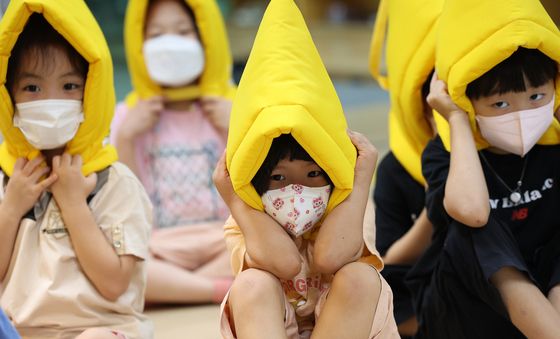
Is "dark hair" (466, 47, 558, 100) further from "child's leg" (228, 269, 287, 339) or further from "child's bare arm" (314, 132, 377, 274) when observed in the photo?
"child's leg" (228, 269, 287, 339)

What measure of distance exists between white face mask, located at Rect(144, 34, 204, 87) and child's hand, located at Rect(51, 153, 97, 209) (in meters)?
0.71

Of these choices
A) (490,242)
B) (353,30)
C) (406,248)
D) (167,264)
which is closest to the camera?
(490,242)

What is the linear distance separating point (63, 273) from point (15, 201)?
0.53 ft

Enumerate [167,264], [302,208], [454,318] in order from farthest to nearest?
[167,264]
[454,318]
[302,208]

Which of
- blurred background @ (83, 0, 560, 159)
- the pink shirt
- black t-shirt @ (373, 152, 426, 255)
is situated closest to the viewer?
black t-shirt @ (373, 152, 426, 255)

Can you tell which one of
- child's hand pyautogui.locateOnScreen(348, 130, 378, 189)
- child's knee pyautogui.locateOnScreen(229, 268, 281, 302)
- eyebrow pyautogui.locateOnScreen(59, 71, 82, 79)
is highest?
eyebrow pyautogui.locateOnScreen(59, 71, 82, 79)

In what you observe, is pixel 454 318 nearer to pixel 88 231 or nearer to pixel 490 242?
pixel 490 242

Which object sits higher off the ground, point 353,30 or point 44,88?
point 44,88

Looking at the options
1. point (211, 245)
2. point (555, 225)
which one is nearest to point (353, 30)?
point (211, 245)

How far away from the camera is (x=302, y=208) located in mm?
1532

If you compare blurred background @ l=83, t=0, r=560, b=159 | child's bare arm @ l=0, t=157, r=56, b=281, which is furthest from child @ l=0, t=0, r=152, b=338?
blurred background @ l=83, t=0, r=560, b=159

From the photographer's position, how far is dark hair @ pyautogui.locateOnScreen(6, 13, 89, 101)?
1.69 metres

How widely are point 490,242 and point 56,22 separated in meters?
0.89

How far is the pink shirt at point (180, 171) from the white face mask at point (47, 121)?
68cm
